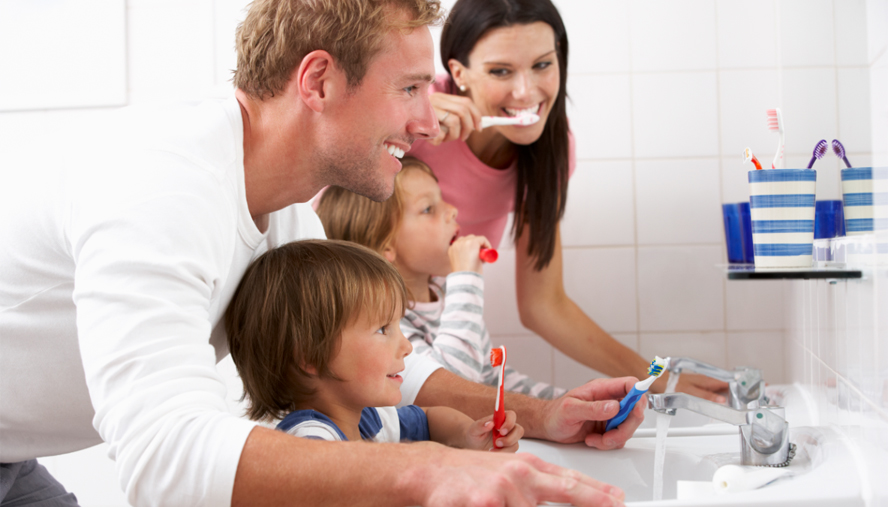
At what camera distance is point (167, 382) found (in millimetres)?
548

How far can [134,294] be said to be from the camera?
56 centimetres

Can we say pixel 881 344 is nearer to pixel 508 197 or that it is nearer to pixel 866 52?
pixel 866 52

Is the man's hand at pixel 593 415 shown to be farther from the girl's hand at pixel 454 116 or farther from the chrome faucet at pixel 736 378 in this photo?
the girl's hand at pixel 454 116

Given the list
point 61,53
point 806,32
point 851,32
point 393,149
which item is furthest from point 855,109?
point 61,53

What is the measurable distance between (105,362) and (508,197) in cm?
112

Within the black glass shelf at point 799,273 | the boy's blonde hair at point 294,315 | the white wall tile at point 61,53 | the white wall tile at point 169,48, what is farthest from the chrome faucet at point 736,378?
the white wall tile at point 61,53

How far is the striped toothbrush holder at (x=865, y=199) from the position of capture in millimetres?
684

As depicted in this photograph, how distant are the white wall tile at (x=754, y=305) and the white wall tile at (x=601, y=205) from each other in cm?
28

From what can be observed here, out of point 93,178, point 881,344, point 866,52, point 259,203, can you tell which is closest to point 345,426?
point 259,203

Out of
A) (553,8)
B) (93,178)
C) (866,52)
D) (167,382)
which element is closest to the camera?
(167,382)

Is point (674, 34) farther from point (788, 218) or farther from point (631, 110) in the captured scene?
point (788, 218)

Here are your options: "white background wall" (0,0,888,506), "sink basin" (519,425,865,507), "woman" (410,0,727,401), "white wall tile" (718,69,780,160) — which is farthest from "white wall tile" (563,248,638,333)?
"sink basin" (519,425,865,507)

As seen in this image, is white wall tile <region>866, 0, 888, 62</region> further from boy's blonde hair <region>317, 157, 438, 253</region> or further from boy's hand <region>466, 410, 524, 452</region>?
boy's blonde hair <region>317, 157, 438, 253</region>

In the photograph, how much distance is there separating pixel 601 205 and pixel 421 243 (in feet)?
1.77
